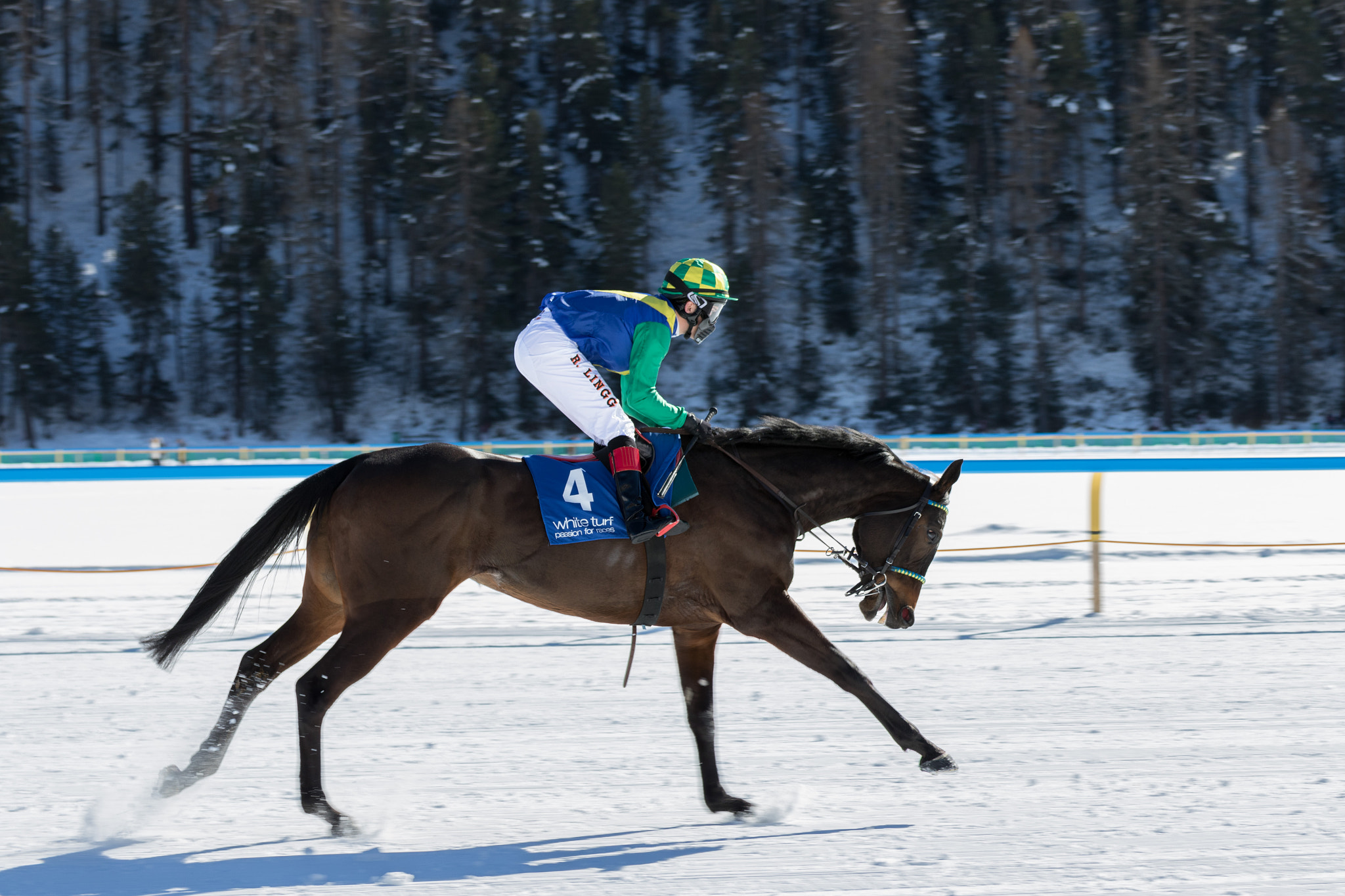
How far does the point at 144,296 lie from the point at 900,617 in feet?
128

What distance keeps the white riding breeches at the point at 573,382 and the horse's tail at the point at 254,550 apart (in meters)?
0.80

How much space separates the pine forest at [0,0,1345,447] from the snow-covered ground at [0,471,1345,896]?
26806 millimetres

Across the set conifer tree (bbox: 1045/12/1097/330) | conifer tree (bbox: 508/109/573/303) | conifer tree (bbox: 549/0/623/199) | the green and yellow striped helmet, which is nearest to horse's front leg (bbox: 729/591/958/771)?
the green and yellow striped helmet

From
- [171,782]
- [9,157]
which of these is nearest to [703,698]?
[171,782]

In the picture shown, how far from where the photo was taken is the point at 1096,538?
8383mm

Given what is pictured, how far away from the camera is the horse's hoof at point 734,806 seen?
4.23 m

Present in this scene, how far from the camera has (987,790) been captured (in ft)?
14.6

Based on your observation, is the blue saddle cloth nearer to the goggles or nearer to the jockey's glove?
the jockey's glove

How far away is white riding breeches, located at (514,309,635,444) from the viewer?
438 cm

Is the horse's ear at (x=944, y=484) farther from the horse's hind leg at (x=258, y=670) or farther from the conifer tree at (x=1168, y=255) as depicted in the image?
the conifer tree at (x=1168, y=255)

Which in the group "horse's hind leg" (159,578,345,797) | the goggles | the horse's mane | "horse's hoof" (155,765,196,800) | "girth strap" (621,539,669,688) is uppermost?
the goggles

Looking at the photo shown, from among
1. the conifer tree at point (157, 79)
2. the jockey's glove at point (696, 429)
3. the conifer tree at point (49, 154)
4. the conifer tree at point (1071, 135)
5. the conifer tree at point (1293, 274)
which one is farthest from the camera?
the conifer tree at point (157, 79)

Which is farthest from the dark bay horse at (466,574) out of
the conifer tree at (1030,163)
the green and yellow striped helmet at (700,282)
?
the conifer tree at (1030,163)

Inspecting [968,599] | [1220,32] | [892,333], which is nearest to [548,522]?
[968,599]
